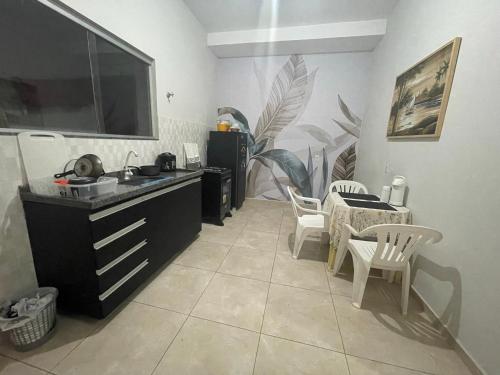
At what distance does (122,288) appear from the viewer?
55.7 inches

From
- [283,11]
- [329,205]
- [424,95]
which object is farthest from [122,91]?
[424,95]

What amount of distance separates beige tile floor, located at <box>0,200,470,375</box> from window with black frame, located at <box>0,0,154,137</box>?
1393 millimetres

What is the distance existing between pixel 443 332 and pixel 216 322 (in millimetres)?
1580

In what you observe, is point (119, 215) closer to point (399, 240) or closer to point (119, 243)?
point (119, 243)

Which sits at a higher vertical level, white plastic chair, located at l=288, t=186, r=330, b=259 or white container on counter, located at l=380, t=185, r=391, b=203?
white container on counter, located at l=380, t=185, r=391, b=203

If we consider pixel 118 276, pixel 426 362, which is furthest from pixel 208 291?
pixel 426 362

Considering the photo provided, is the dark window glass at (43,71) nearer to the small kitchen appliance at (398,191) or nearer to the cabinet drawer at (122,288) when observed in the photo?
the cabinet drawer at (122,288)

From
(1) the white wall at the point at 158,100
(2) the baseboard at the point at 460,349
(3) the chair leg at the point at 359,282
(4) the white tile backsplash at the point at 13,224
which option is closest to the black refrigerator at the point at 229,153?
(1) the white wall at the point at 158,100

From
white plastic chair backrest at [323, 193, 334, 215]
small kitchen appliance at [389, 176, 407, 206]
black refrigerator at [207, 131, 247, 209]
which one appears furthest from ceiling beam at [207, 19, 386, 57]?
white plastic chair backrest at [323, 193, 334, 215]

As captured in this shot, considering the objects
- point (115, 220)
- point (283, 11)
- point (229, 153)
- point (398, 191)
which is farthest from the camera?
point (229, 153)

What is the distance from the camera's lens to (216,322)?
141cm

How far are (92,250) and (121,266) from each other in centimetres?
27

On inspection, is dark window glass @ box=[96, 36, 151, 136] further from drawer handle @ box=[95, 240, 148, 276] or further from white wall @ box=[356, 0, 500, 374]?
white wall @ box=[356, 0, 500, 374]

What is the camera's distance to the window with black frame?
125 cm
